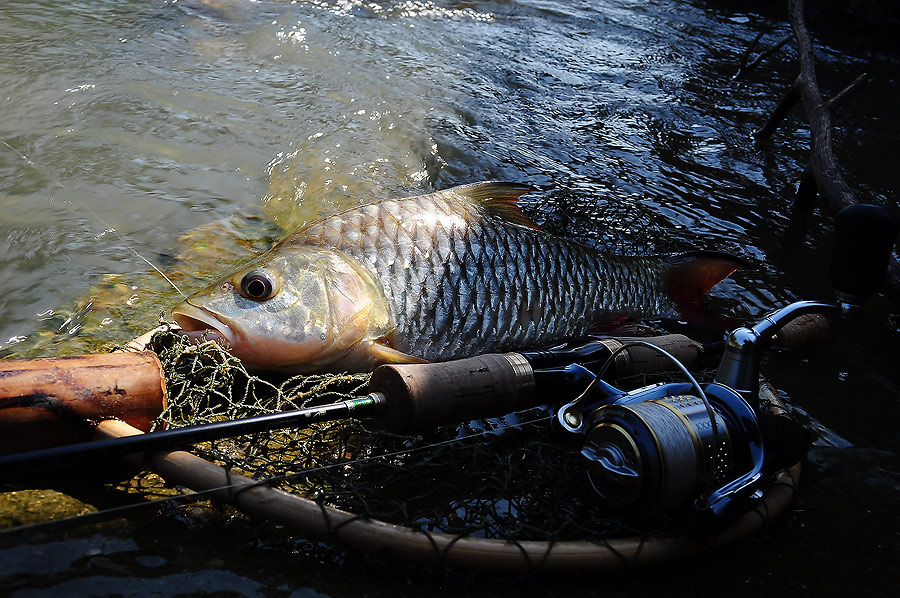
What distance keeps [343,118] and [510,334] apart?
11.3 feet

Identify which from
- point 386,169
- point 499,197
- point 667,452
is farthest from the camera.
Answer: point 386,169

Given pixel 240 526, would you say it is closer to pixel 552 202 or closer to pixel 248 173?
pixel 552 202

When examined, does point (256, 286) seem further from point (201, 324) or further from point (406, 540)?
point (406, 540)

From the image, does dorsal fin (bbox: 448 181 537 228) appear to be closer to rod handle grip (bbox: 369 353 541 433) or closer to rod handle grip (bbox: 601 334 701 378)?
rod handle grip (bbox: 601 334 701 378)

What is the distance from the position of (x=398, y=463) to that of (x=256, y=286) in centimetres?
82

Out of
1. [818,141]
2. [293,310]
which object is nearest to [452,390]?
[293,310]

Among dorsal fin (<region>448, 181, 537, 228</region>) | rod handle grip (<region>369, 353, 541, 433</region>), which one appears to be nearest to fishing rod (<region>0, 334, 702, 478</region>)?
rod handle grip (<region>369, 353, 541, 433</region>)

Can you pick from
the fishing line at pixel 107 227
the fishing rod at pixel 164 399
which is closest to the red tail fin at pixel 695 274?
the fishing rod at pixel 164 399

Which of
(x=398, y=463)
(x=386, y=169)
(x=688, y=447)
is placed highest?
(x=688, y=447)

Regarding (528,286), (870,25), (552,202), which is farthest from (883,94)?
(528,286)

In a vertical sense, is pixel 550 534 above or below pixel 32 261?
above

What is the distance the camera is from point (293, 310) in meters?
2.63

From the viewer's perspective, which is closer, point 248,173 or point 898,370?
point 898,370

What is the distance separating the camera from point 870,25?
1092 cm
